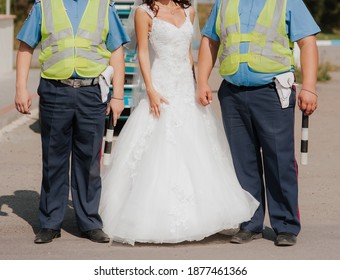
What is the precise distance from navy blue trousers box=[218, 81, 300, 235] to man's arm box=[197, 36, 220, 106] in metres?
0.14

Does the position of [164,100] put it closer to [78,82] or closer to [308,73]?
[78,82]

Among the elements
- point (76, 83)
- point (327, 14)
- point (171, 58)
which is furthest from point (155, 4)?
point (327, 14)

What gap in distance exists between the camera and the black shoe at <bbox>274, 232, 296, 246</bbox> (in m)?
7.52

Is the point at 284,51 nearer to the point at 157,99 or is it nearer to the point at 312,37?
the point at 312,37

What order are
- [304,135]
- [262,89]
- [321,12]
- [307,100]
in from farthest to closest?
[321,12]
[304,135]
[262,89]
[307,100]

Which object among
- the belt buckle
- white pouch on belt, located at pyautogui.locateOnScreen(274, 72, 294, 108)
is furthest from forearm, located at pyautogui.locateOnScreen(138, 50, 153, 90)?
white pouch on belt, located at pyautogui.locateOnScreen(274, 72, 294, 108)

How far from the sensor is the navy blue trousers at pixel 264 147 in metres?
7.51

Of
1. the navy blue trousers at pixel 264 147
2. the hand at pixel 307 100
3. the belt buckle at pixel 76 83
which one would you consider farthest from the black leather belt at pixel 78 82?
the hand at pixel 307 100

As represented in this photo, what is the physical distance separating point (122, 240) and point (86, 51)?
141 cm

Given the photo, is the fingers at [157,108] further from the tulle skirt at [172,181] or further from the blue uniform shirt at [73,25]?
the blue uniform shirt at [73,25]

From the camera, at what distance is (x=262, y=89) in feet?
24.6

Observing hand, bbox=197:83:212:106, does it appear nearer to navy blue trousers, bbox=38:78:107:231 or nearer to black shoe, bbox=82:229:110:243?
navy blue trousers, bbox=38:78:107:231

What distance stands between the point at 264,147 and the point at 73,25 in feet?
5.49

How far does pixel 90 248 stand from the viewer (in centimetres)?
746
